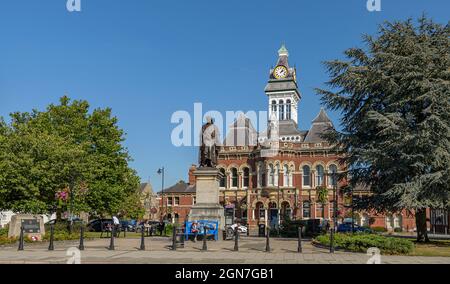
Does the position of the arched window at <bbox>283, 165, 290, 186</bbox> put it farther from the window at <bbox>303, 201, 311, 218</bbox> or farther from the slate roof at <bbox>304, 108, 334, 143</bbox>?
the slate roof at <bbox>304, 108, 334, 143</bbox>

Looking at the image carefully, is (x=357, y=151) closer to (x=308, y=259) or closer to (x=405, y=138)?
(x=405, y=138)

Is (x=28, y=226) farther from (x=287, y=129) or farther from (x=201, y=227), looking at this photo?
→ (x=287, y=129)

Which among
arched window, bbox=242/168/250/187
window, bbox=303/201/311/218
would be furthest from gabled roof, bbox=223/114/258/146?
window, bbox=303/201/311/218

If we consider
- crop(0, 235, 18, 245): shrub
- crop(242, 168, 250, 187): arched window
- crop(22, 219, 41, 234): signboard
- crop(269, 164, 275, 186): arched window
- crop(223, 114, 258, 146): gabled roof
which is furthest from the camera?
crop(223, 114, 258, 146): gabled roof

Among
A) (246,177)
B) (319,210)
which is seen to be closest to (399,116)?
(319,210)

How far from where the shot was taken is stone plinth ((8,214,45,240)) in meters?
23.0

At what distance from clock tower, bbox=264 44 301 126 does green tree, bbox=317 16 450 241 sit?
62.3m

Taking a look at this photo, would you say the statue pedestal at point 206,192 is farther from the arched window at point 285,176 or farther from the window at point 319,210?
the arched window at point 285,176

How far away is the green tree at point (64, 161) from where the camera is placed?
30.2 metres

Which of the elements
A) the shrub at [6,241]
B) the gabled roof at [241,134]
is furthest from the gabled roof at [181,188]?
the shrub at [6,241]

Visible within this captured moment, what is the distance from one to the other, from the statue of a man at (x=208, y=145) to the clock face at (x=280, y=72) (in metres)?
71.8

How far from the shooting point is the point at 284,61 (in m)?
97.7

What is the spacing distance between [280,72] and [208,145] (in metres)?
73.2
